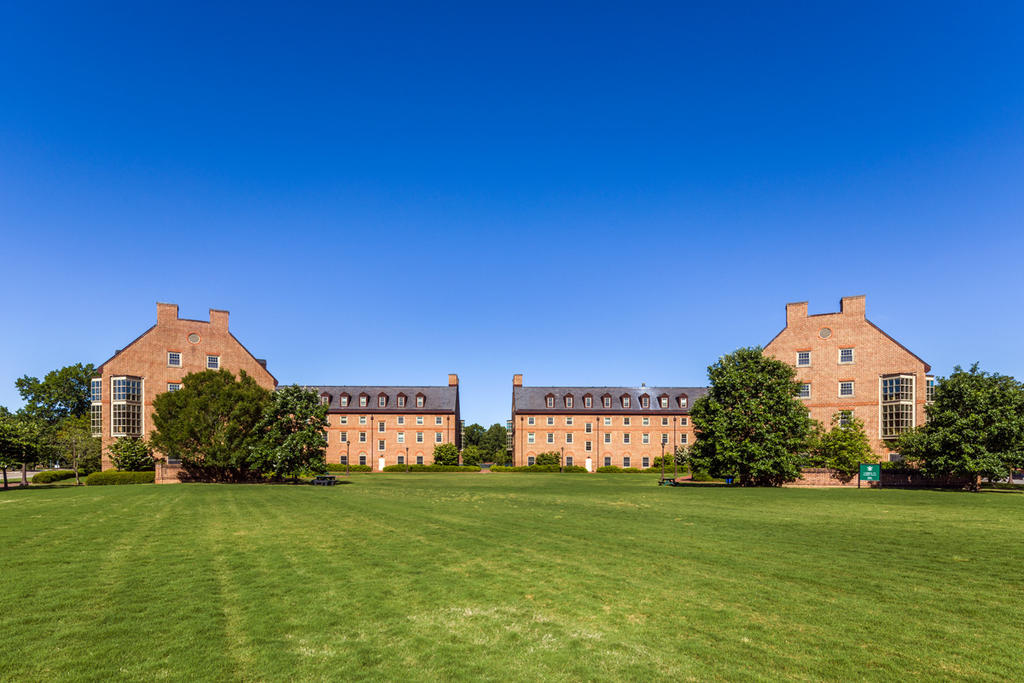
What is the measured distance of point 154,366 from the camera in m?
58.5

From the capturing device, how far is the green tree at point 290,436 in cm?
4762

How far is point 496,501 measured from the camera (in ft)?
100

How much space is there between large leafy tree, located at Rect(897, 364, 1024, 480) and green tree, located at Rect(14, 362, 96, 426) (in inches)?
4196

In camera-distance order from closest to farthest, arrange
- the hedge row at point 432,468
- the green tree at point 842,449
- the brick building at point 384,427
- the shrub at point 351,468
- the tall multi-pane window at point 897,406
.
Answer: the green tree at point 842,449 → the tall multi-pane window at point 897,406 → the shrub at point 351,468 → the hedge row at point 432,468 → the brick building at point 384,427

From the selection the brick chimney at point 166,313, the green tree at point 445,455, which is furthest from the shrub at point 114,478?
the green tree at point 445,455

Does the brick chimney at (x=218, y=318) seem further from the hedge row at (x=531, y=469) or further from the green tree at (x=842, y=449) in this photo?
the green tree at (x=842, y=449)

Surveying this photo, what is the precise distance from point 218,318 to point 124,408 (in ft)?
41.8

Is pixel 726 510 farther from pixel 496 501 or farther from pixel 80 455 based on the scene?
pixel 80 455

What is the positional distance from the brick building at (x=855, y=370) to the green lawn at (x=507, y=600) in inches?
1426

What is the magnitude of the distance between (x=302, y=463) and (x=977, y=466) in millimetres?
52111

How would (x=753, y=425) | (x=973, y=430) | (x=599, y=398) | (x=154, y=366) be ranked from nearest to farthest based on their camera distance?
(x=973, y=430) < (x=753, y=425) < (x=154, y=366) < (x=599, y=398)

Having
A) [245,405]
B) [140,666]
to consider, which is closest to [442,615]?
[140,666]

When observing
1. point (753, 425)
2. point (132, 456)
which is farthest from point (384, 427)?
point (753, 425)

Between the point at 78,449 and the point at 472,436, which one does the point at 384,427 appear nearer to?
the point at 78,449
